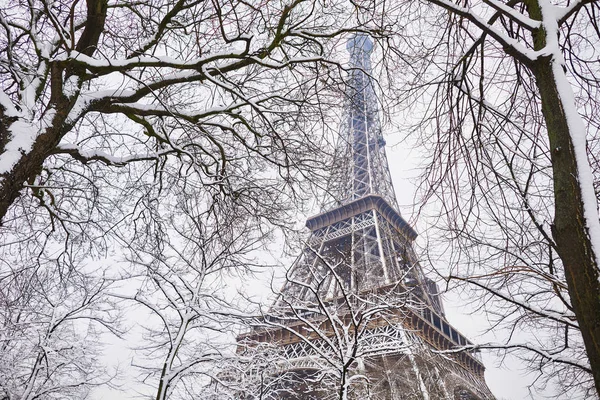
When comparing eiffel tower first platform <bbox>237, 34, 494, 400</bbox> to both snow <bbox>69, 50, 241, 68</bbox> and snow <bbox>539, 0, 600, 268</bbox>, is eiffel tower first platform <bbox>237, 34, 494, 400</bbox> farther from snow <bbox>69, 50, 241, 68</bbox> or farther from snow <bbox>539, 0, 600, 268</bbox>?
snow <bbox>69, 50, 241, 68</bbox>

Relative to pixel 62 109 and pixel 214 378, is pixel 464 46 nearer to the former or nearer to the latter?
pixel 62 109

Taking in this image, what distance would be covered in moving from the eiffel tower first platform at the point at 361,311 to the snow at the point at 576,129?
1.50 metres

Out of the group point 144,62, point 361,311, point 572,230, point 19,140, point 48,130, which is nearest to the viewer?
point 572,230

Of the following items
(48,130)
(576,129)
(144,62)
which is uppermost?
(144,62)

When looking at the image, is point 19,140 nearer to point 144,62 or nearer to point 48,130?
point 48,130

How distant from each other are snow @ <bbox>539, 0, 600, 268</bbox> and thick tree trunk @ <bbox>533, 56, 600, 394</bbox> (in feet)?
0.06

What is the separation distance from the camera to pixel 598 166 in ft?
10.1

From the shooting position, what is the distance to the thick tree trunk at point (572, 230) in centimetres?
146

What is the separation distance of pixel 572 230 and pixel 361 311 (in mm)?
6413

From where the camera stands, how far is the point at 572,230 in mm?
1595

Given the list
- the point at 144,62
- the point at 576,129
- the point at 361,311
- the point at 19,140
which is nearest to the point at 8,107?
the point at 19,140

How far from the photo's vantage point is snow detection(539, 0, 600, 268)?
1540mm

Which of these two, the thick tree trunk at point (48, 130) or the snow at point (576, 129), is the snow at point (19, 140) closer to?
the thick tree trunk at point (48, 130)

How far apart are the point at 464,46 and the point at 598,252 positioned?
2666mm
